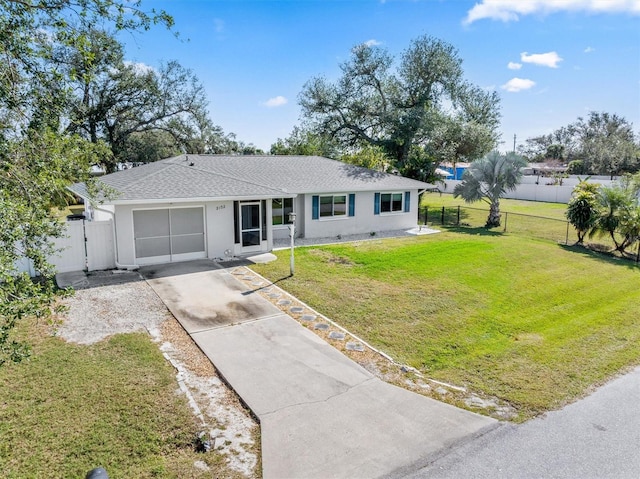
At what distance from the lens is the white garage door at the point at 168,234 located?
45.3ft

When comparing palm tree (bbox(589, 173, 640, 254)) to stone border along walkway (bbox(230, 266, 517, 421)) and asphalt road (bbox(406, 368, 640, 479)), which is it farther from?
stone border along walkway (bbox(230, 266, 517, 421))

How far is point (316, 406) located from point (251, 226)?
10343 millimetres

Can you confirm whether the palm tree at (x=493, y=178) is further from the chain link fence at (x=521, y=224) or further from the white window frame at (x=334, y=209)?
the white window frame at (x=334, y=209)

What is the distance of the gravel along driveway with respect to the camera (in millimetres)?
5594

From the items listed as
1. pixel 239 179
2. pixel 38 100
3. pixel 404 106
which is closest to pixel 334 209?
pixel 239 179

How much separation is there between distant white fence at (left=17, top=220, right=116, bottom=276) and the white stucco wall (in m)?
8.42

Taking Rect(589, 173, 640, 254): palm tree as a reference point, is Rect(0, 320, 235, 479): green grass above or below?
below

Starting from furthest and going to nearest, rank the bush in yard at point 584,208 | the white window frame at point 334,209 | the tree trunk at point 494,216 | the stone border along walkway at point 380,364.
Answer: the tree trunk at point 494,216 → the white window frame at point 334,209 → the bush in yard at point 584,208 → the stone border along walkway at point 380,364

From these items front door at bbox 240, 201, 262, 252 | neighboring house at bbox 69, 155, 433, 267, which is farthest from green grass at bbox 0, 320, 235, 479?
front door at bbox 240, 201, 262, 252

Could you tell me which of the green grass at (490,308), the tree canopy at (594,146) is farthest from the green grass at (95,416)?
Result: the tree canopy at (594,146)

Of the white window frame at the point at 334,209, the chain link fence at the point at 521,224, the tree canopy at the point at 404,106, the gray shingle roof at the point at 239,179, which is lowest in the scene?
the chain link fence at the point at 521,224

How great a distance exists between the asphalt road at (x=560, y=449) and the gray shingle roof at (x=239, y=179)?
11.1 metres

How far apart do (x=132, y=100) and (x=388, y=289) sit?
88.3ft

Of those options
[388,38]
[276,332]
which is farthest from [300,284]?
[388,38]
